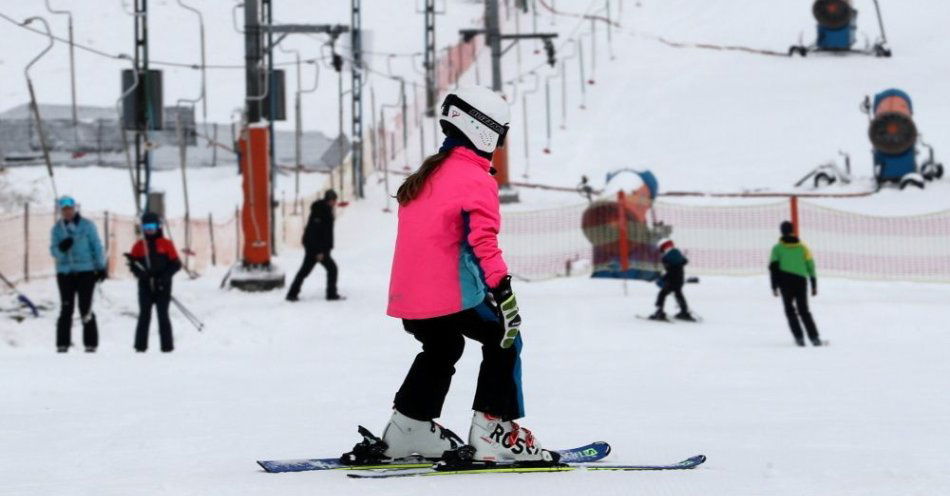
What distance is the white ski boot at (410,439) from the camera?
5.72 metres

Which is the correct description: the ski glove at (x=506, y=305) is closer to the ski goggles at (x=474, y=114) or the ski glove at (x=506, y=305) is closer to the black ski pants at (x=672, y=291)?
the ski goggles at (x=474, y=114)

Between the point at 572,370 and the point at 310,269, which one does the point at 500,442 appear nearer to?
the point at 572,370

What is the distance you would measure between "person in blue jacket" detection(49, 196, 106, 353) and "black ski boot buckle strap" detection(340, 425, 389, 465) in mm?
7782

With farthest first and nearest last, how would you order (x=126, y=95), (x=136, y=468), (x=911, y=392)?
(x=126, y=95)
(x=911, y=392)
(x=136, y=468)

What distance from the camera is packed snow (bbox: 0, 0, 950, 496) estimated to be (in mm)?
5699

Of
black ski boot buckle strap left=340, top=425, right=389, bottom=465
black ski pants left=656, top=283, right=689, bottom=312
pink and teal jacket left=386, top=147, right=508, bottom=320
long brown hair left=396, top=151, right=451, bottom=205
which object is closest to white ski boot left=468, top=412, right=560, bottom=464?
black ski boot buckle strap left=340, top=425, right=389, bottom=465

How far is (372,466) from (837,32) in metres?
37.5

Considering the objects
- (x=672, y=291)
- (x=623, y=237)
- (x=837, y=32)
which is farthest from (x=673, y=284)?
(x=837, y=32)

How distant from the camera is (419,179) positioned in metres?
5.50

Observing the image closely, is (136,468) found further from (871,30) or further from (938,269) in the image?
(871,30)

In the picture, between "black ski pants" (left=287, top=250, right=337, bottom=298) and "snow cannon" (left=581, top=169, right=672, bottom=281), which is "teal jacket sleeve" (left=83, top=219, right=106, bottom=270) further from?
"snow cannon" (left=581, top=169, right=672, bottom=281)

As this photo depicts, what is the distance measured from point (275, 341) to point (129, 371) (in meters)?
4.00

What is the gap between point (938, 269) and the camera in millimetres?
21500

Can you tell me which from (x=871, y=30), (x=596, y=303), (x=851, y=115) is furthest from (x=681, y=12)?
(x=596, y=303)
